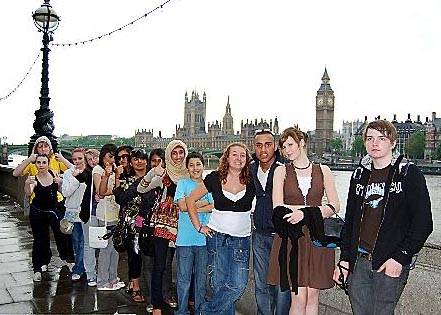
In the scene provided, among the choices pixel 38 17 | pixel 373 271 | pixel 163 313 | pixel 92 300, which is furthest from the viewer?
pixel 38 17

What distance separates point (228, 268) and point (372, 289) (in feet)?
4.45

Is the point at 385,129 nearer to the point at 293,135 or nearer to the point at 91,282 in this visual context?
the point at 293,135

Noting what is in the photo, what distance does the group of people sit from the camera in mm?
2771

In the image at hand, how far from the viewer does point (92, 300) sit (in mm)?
4906

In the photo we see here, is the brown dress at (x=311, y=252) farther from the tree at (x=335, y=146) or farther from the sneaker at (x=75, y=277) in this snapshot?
the tree at (x=335, y=146)

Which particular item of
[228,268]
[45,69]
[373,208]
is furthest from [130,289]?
[45,69]

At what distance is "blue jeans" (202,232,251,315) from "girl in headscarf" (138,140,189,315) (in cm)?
55

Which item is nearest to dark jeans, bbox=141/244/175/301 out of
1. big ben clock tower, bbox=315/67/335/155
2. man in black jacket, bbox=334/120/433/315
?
man in black jacket, bbox=334/120/433/315

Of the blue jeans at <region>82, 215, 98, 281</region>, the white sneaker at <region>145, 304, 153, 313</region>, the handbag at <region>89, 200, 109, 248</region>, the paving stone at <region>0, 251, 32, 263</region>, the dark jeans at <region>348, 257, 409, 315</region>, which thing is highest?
the dark jeans at <region>348, 257, 409, 315</region>

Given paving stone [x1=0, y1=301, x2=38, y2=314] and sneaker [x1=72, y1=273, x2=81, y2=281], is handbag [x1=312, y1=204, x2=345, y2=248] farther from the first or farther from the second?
sneaker [x1=72, y1=273, x2=81, y2=281]

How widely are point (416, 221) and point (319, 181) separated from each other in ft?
2.90

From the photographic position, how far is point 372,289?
286 centimetres

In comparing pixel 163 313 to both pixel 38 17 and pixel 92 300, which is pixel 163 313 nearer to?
pixel 92 300

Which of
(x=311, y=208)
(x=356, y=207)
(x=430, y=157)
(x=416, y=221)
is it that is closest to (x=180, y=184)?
(x=311, y=208)
